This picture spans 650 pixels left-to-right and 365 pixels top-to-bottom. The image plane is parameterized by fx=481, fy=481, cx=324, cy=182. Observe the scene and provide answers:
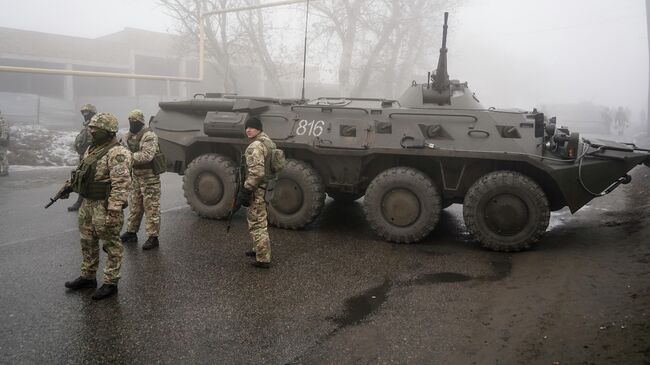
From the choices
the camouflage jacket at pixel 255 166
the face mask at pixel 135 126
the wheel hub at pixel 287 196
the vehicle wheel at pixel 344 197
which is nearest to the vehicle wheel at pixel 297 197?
the wheel hub at pixel 287 196

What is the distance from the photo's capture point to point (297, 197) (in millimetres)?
6414

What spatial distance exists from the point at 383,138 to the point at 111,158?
10.5 ft

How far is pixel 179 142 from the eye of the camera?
7.07 m

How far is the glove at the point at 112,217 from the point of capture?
4.08m

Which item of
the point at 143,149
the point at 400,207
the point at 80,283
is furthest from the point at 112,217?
the point at 400,207

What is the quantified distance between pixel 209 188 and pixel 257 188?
2181 millimetres

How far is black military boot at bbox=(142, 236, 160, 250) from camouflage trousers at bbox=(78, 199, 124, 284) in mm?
1191

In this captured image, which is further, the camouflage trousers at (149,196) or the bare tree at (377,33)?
the bare tree at (377,33)

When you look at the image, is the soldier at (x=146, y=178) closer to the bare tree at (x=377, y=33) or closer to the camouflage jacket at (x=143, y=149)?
the camouflage jacket at (x=143, y=149)

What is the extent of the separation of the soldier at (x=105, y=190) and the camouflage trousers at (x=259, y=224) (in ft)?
4.21

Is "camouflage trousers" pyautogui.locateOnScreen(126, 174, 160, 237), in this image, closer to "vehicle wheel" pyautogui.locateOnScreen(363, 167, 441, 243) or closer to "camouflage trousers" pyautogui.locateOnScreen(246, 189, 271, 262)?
"camouflage trousers" pyautogui.locateOnScreen(246, 189, 271, 262)

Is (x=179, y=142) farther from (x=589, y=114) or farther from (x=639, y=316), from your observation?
(x=589, y=114)

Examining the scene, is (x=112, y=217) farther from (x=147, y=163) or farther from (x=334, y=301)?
(x=334, y=301)

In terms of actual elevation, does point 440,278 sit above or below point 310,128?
below
